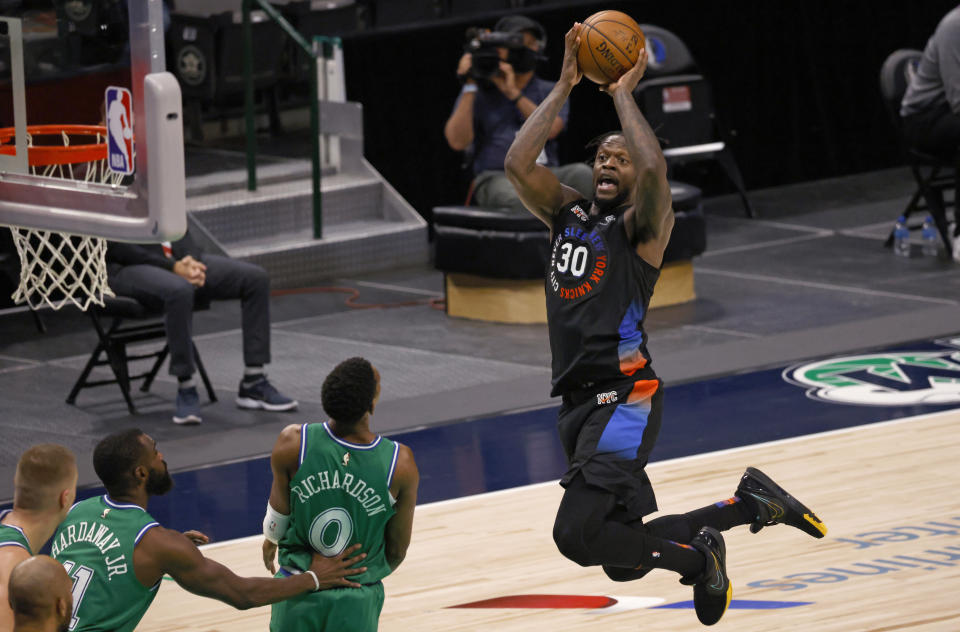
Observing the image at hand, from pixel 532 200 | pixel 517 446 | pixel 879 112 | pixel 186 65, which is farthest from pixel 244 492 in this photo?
pixel 879 112

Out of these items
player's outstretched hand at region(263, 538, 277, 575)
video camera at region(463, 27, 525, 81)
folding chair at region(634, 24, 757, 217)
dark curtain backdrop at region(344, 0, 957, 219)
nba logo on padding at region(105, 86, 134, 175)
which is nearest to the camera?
player's outstretched hand at region(263, 538, 277, 575)

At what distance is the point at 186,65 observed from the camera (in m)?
11.2

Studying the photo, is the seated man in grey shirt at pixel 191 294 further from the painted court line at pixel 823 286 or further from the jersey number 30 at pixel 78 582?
the painted court line at pixel 823 286

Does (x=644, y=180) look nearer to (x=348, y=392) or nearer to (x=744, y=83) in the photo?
(x=348, y=392)

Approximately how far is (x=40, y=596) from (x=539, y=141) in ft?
7.12

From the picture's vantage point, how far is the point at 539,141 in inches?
199

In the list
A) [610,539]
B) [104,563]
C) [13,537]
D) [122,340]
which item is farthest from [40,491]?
[122,340]

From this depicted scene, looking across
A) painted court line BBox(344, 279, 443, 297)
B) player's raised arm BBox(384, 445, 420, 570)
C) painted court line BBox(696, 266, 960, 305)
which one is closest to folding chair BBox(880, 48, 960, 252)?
painted court line BBox(696, 266, 960, 305)

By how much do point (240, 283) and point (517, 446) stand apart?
62.5 inches

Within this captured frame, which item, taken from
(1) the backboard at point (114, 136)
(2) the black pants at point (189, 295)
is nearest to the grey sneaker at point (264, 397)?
(2) the black pants at point (189, 295)

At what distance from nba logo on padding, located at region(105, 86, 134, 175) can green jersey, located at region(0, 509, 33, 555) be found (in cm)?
132

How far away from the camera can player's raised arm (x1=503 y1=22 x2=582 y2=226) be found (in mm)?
5035

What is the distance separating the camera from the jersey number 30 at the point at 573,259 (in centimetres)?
505

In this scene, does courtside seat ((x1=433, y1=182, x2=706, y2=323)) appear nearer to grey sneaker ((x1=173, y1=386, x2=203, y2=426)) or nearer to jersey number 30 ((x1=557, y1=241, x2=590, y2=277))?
grey sneaker ((x1=173, y1=386, x2=203, y2=426))
